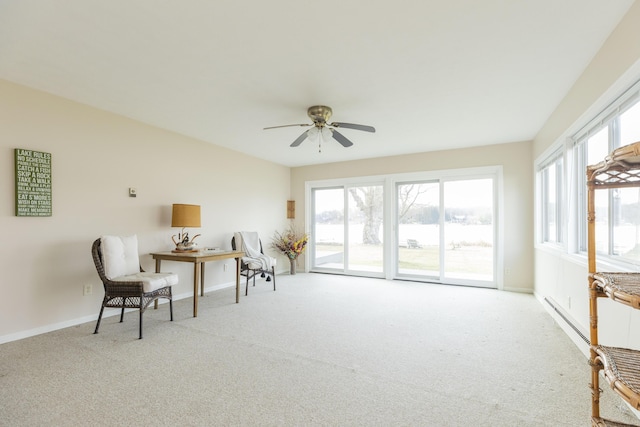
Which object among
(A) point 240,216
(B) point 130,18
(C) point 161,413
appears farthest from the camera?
(A) point 240,216

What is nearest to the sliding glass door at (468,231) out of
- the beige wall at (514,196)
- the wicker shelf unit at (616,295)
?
the beige wall at (514,196)

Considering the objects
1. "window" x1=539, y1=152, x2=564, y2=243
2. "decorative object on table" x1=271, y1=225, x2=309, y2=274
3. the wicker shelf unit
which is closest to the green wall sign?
"decorative object on table" x1=271, y1=225, x2=309, y2=274

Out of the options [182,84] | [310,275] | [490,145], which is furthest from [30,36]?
[490,145]

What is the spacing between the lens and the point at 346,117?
3.70 m

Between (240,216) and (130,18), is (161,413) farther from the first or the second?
(240,216)

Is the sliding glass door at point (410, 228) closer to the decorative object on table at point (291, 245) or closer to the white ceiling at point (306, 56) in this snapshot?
the decorative object on table at point (291, 245)

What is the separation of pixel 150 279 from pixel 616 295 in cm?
346

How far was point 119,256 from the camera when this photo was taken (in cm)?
322

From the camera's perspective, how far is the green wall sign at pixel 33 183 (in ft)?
9.32

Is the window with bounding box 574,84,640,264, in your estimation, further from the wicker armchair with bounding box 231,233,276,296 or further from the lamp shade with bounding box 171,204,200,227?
the lamp shade with bounding box 171,204,200,227

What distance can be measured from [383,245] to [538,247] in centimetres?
248

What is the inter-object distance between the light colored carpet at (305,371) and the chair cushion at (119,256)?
0.59 metres

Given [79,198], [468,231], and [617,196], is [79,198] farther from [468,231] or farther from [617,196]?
[468,231]

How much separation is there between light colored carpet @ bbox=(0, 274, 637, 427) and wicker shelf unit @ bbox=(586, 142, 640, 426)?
0.58 meters
